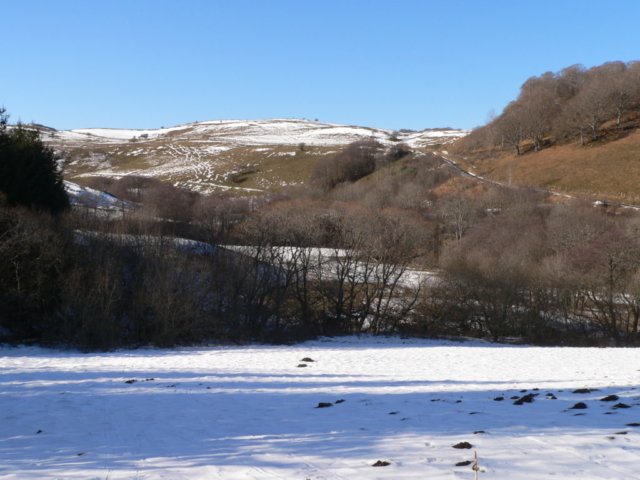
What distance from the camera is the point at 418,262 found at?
151 ft

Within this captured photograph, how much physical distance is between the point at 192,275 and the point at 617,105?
9293 centimetres

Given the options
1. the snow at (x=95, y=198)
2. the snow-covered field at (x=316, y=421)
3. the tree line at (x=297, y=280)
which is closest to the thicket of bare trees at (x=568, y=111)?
the tree line at (x=297, y=280)

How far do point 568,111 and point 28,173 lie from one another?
94806mm

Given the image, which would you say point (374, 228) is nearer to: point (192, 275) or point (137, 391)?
point (192, 275)

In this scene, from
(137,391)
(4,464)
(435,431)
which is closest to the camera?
(4,464)

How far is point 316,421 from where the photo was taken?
9195 millimetres

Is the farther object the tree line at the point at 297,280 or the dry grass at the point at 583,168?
the dry grass at the point at 583,168

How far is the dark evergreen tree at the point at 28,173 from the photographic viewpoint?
2955 centimetres

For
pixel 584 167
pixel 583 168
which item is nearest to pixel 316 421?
pixel 583 168

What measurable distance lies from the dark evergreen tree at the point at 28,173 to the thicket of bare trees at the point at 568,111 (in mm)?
84549

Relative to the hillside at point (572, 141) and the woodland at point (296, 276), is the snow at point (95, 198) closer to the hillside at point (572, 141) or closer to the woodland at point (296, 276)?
the woodland at point (296, 276)

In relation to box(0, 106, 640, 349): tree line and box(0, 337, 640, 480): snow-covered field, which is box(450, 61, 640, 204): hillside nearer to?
box(0, 106, 640, 349): tree line

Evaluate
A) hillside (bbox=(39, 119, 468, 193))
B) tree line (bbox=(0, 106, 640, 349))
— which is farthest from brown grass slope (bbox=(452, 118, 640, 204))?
hillside (bbox=(39, 119, 468, 193))

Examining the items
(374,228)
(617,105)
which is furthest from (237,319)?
(617,105)
